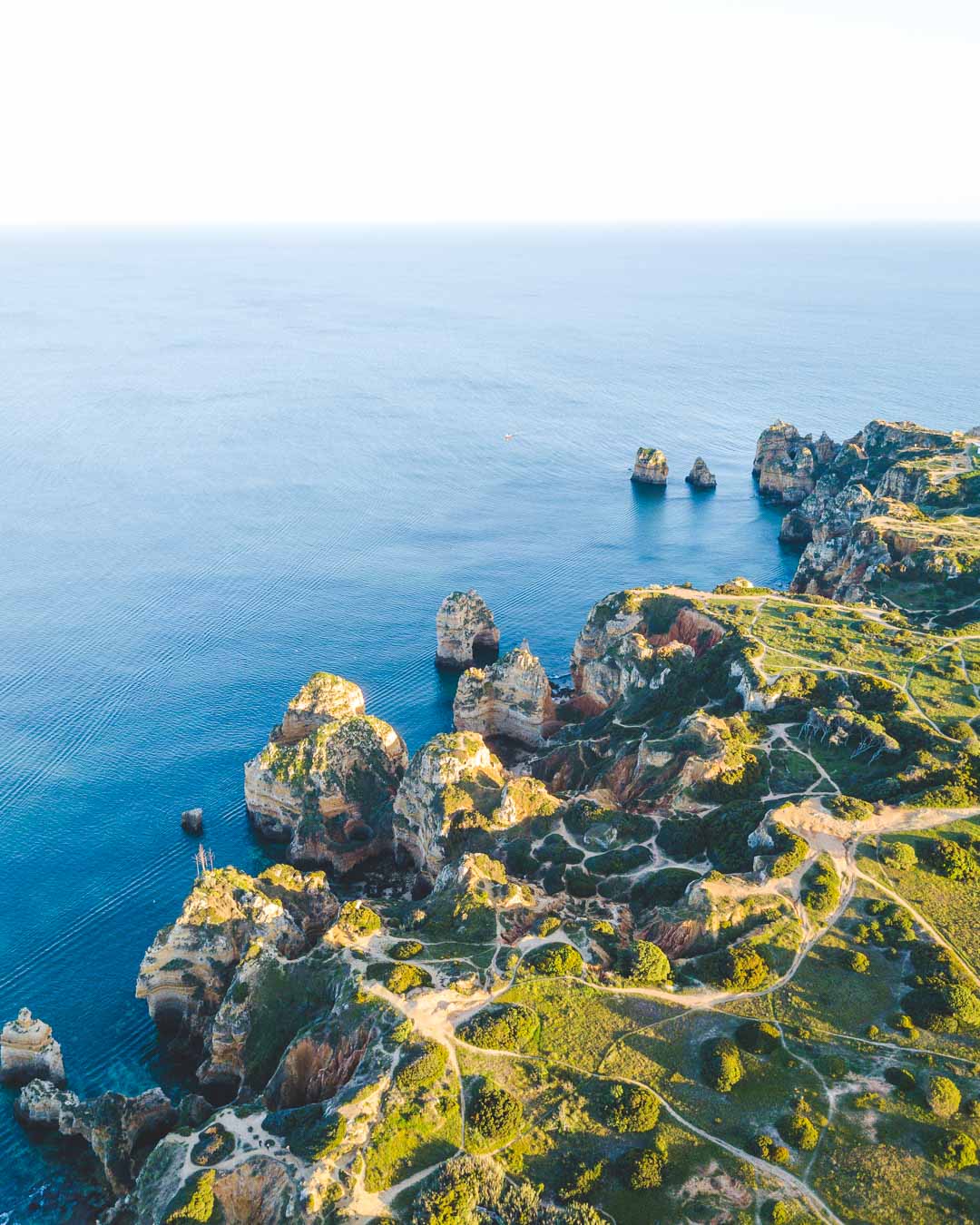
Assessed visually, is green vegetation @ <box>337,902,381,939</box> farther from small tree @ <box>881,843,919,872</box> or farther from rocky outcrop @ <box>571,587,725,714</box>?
rocky outcrop @ <box>571,587,725,714</box>

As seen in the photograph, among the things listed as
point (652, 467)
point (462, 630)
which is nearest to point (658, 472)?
point (652, 467)

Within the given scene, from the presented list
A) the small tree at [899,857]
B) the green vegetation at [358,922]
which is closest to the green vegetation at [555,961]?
the green vegetation at [358,922]

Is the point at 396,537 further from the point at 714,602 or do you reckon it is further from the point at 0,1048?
the point at 0,1048

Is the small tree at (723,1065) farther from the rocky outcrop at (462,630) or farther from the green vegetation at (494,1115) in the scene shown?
the rocky outcrop at (462,630)

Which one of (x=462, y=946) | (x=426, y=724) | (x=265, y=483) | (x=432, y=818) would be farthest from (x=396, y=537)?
(x=462, y=946)

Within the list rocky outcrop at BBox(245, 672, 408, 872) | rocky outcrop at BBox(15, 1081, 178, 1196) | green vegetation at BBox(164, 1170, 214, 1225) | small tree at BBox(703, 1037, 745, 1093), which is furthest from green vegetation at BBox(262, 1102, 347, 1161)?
rocky outcrop at BBox(245, 672, 408, 872)
